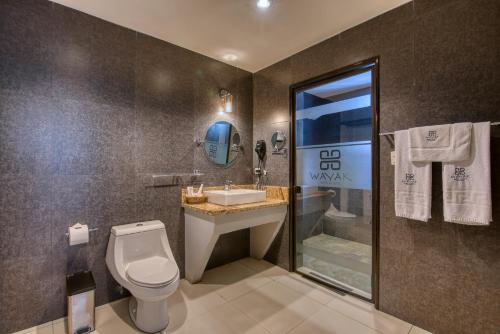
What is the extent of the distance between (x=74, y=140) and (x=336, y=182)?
2334 mm

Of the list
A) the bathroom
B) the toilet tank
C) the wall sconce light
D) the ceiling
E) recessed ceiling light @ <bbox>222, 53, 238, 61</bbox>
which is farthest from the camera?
the wall sconce light

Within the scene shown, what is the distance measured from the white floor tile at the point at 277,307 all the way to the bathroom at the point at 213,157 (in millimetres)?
16

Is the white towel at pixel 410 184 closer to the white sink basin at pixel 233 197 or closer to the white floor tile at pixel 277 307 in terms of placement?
the white floor tile at pixel 277 307

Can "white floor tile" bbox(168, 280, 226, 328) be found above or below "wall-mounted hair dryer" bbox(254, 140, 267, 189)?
below

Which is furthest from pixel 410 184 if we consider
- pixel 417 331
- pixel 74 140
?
pixel 74 140

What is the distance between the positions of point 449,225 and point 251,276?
1.86m

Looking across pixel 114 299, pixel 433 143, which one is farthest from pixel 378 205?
pixel 114 299

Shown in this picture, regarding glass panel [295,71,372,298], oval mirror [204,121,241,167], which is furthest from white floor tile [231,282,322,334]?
oval mirror [204,121,241,167]

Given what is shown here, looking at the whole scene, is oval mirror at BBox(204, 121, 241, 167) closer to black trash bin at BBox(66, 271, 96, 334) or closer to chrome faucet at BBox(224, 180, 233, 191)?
chrome faucet at BBox(224, 180, 233, 191)

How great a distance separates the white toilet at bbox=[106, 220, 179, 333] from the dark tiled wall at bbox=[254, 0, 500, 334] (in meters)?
1.76

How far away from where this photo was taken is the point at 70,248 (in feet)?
6.24

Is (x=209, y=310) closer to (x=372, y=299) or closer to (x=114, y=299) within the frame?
(x=114, y=299)

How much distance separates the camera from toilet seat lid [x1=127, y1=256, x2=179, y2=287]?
169 cm

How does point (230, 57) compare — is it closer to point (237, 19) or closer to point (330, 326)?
point (237, 19)
